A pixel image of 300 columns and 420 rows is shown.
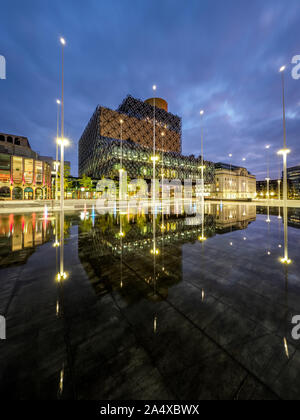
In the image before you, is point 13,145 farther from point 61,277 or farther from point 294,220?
point 294,220

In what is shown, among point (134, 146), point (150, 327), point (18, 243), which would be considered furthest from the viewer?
point (134, 146)

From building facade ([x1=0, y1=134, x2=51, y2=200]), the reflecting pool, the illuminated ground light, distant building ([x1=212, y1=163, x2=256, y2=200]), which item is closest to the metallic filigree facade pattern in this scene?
distant building ([x1=212, y1=163, x2=256, y2=200])

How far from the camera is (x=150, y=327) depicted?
255cm

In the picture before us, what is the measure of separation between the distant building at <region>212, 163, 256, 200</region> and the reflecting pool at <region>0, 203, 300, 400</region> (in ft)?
306

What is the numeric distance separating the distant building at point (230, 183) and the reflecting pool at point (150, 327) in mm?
93342

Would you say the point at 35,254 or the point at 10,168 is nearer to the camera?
the point at 35,254

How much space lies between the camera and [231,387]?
67.1 inches

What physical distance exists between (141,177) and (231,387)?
63.3 m

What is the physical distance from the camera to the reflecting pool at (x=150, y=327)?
174cm

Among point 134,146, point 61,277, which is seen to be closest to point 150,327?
point 61,277

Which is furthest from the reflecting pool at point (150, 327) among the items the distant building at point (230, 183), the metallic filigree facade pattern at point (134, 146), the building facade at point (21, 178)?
the distant building at point (230, 183)

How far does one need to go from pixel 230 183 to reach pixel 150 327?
10826 cm

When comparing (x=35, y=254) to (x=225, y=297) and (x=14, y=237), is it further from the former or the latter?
(x=225, y=297)

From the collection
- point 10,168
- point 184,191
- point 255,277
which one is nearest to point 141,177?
point 184,191
